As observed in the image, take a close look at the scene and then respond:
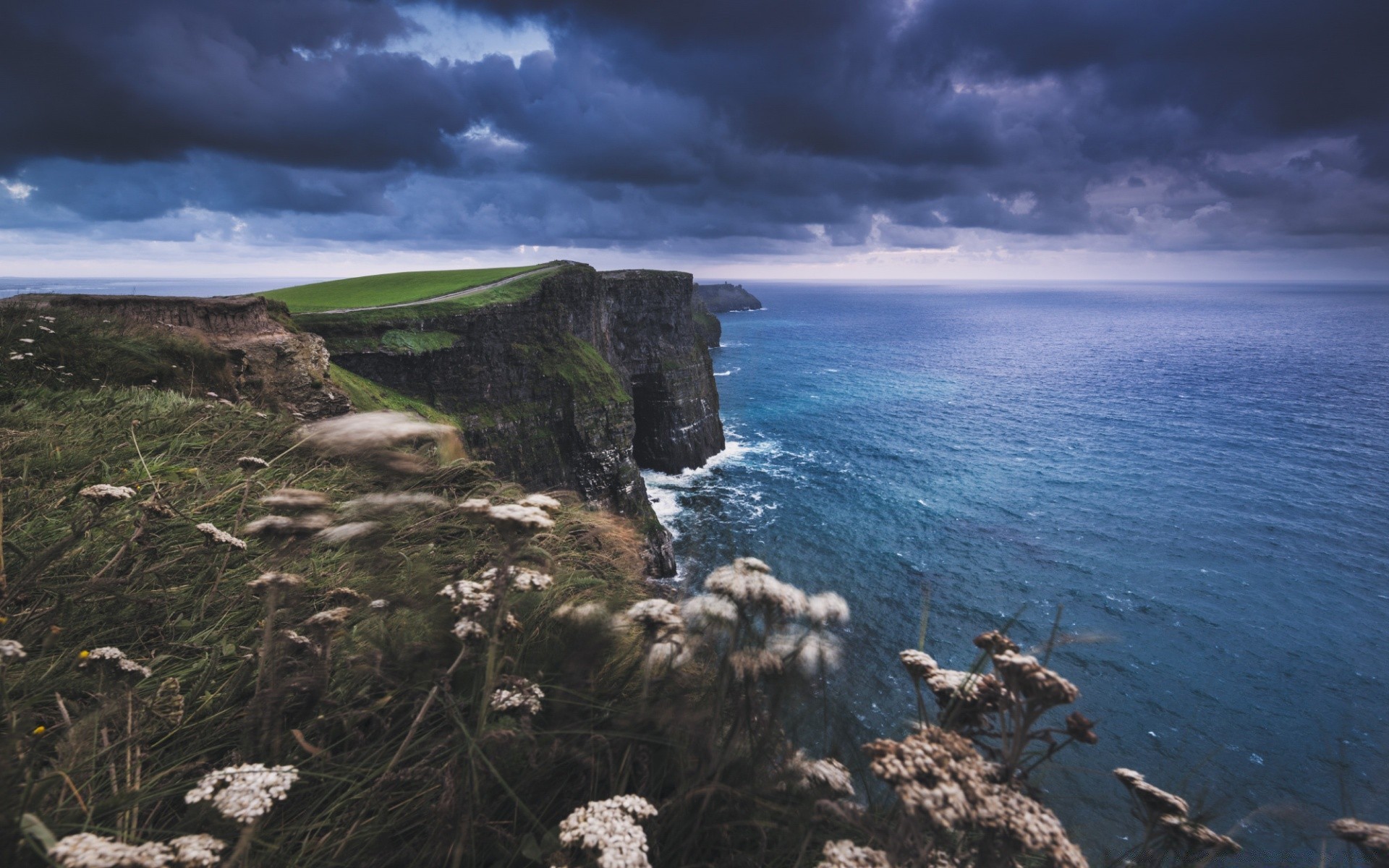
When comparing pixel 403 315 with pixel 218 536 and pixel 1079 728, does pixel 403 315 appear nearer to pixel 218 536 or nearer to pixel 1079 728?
pixel 218 536

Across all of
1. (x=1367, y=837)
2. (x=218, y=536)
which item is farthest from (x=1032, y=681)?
(x=218, y=536)

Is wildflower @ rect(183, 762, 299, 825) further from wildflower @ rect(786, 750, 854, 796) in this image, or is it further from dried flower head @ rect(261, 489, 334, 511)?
wildflower @ rect(786, 750, 854, 796)

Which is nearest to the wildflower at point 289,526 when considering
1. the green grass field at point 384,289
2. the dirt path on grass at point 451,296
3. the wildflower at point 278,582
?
the wildflower at point 278,582

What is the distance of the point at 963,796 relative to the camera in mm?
1674

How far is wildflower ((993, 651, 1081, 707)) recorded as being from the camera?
185 cm

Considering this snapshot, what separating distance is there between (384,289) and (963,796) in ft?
162

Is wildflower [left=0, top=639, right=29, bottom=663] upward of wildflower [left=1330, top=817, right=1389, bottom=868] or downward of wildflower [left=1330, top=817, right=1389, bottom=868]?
upward

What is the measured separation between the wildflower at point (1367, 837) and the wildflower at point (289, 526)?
439 centimetres

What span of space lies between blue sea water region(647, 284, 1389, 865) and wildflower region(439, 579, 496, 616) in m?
2.02

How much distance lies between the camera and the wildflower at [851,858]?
1753 millimetres

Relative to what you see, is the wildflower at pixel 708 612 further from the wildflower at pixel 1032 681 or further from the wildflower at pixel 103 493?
the wildflower at pixel 103 493

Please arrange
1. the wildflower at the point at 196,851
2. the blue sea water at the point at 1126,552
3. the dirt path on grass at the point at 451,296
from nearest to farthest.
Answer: the wildflower at the point at 196,851, the blue sea water at the point at 1126,552, the dirt path on grass at the point at 451,296

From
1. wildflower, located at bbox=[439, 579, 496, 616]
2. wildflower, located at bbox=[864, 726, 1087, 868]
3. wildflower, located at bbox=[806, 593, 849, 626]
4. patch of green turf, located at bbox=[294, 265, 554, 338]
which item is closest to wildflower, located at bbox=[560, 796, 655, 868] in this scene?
wildflower, located at bbox=[864, 726, 1087, 868]

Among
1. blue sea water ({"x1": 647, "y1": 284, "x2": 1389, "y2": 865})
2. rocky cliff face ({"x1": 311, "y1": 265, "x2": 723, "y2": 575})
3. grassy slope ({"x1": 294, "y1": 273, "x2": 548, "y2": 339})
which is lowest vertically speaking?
blue sea water ({"x1": 647, "y1": 284, "x2": 1389, "y2": 865})
